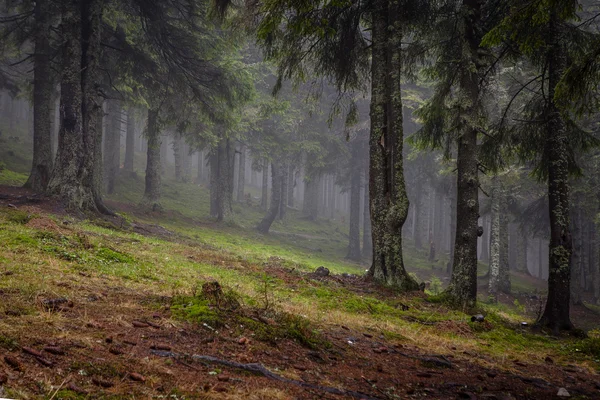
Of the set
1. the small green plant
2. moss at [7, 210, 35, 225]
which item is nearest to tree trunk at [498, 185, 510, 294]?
the small green plant

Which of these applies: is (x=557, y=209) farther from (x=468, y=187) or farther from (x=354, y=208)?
(x=354, y=208)

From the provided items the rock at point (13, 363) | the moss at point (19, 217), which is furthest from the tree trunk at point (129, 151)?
the rock at point (13, 363)

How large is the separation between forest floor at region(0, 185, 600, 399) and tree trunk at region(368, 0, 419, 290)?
3.32 ft

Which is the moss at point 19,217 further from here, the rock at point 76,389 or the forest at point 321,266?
the rock at point 76,389

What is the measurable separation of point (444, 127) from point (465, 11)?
3.55 m

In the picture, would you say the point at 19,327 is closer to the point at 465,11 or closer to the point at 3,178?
the point at 465,11

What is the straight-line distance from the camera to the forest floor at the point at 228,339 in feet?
10.7

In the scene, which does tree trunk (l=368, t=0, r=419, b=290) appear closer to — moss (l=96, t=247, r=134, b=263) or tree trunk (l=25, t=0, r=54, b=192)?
moss (l=96, t=247, r=134, b=263)

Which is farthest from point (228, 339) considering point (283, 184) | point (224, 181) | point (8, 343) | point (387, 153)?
point (283, 184)

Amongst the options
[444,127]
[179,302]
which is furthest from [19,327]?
[444,127]

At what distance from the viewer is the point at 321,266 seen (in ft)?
46.9

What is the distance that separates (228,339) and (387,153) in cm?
795

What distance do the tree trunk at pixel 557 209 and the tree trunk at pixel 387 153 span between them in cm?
313

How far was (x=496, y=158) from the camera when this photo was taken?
40.4 ft
